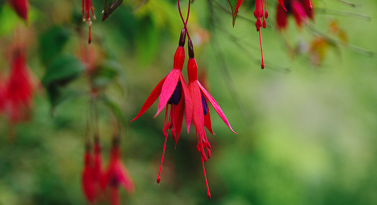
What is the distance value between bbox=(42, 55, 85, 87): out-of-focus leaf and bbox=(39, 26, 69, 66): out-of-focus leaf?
84 millimetres

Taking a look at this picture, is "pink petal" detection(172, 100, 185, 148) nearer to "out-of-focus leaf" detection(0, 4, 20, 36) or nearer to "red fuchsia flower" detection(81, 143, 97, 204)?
"red fuchsia flower" detection(81, 143, 97, 204)

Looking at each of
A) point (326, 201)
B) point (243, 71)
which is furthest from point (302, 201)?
point (243, 71)

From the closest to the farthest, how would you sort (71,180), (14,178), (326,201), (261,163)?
1. (14,178)
2. (71,180)
3. (326,201)
4. (261,163)

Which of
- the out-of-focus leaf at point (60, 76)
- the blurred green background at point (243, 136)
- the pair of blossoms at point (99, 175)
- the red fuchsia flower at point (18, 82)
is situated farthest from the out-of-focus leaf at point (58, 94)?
the blurred green background at point (243, 136)

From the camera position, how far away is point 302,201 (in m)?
2.71

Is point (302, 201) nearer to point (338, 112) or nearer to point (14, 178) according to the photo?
point (338, 112)

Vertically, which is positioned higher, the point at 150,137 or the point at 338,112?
the point at 150,137

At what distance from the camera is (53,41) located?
2.28 feet

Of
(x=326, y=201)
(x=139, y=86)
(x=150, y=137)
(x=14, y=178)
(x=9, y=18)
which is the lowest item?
(x=326, y=201)

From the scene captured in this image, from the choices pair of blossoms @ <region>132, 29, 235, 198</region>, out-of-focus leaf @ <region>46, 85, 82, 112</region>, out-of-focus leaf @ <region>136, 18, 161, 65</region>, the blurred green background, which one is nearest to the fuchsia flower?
out-of-focus leaf @ <region>46, 85, 82, 112</region>

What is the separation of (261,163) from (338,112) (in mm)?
852

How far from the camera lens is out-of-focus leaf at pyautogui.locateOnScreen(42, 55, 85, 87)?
598mm

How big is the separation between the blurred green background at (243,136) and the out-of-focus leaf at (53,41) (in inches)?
24.3

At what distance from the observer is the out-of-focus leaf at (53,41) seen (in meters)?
0.69
